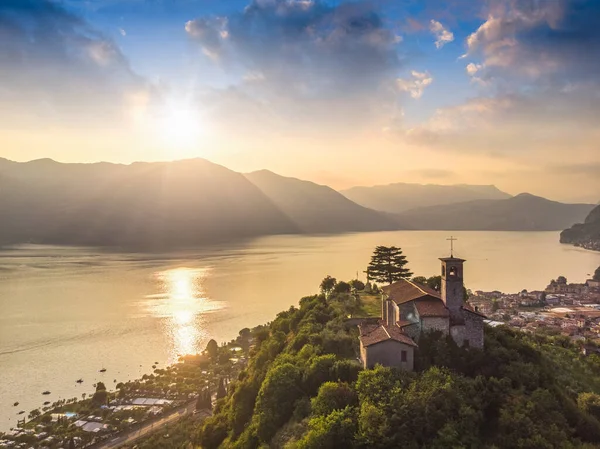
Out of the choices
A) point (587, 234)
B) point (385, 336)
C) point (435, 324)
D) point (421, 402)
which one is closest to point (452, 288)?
point (435, 324)

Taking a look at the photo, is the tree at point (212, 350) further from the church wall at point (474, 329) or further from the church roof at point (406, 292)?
the church wall at point (474, 329)

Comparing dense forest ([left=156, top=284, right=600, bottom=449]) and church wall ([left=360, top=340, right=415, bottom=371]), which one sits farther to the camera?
church wall ([left=360, top=340, right=415, bottom=371])

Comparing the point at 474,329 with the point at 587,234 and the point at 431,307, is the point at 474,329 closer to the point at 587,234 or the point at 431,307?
the point at 431,307

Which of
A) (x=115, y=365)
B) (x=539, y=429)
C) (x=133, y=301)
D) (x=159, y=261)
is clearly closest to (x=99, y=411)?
(x=115, y=365)

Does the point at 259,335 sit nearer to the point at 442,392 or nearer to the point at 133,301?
the point at 442,392

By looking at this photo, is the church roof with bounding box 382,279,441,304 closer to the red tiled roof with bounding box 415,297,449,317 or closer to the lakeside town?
the red tiled roof with bounding box 415,297,449,317

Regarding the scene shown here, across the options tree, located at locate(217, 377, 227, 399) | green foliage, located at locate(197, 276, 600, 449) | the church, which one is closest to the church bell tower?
the church
